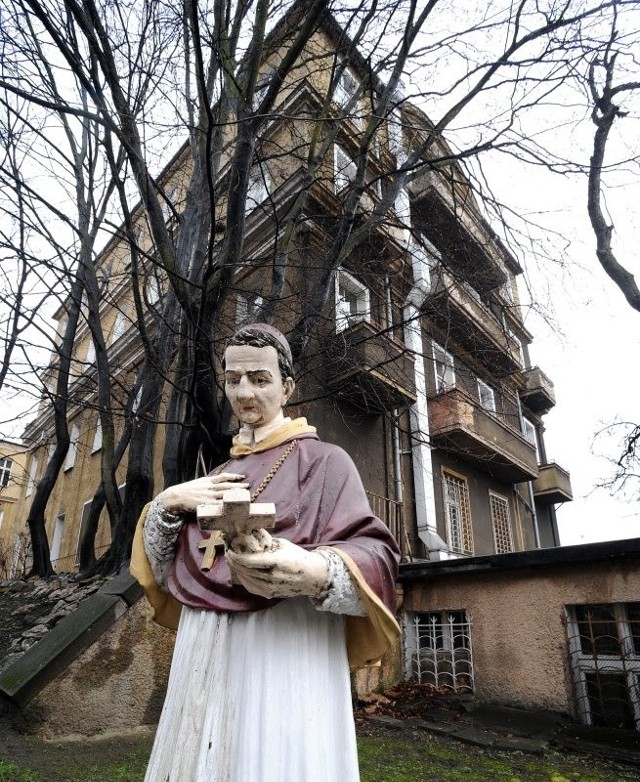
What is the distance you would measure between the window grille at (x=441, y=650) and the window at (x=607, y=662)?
1.23 meters

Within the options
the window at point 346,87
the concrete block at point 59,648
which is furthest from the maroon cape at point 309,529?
the window at point 346,87

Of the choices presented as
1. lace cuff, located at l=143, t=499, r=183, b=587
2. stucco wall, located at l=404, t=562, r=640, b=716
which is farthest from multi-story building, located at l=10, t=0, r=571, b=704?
lace cuff, located at l=143, t=499, r=183, b=587

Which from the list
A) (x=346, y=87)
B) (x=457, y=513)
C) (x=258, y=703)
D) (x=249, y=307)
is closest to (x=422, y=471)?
(x=457, y=513)

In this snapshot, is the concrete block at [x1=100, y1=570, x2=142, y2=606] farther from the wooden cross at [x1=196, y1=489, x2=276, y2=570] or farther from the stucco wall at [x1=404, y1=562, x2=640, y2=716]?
the stucco wall at [x1=404, y1=562, x2=640, y2=716]

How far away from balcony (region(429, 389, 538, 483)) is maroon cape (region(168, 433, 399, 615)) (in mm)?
8575

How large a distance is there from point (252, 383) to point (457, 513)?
38.4 feet

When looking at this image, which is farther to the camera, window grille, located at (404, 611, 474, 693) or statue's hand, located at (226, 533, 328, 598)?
window grille, located at (404, 611, 474, 693)

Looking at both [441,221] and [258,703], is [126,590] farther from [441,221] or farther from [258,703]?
[441,221]

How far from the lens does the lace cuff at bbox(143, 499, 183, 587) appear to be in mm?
1617

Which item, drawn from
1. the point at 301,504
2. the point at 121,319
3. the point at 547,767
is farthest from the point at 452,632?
the point at 121,319

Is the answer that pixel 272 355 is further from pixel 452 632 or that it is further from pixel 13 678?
pixel 452 632

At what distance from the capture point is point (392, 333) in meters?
10.2

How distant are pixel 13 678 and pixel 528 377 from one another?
15.7 m

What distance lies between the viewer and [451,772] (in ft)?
14.1
